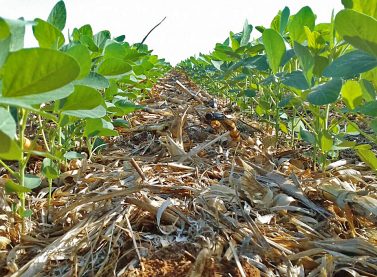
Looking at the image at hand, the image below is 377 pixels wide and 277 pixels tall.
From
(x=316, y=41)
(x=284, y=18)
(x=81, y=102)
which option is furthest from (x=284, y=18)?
(x=81, y=102)

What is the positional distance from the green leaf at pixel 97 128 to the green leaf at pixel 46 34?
1.03 feet

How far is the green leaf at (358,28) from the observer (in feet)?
2.08

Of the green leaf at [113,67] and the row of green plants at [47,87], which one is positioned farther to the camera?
the green leaf at [113,67]

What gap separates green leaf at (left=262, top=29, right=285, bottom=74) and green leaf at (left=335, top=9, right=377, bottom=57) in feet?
1.73

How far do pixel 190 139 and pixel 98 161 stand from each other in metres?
0.48

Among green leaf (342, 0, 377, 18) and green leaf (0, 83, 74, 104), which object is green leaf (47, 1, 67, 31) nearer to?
green leaf (0, 83, 74, 104)

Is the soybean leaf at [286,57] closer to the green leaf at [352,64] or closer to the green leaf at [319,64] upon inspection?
the green leaf at [319,64]

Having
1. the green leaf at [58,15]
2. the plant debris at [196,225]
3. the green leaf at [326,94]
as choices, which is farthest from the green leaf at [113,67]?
the green leaf at [326,94]

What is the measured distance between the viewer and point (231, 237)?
0.85 m

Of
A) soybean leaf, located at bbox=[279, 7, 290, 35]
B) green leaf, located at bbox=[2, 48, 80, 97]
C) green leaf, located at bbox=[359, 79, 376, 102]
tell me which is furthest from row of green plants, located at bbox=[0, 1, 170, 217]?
soybean leaf, located at bbox=[279, 7, 290, 35]

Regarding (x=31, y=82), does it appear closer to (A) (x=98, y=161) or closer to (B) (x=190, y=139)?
(A) (x=98, y=161)

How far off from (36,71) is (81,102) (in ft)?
0.99

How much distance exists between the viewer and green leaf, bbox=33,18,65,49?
0.90 metres

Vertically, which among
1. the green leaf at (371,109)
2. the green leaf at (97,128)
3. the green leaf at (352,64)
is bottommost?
the green leaf at (97,128)
